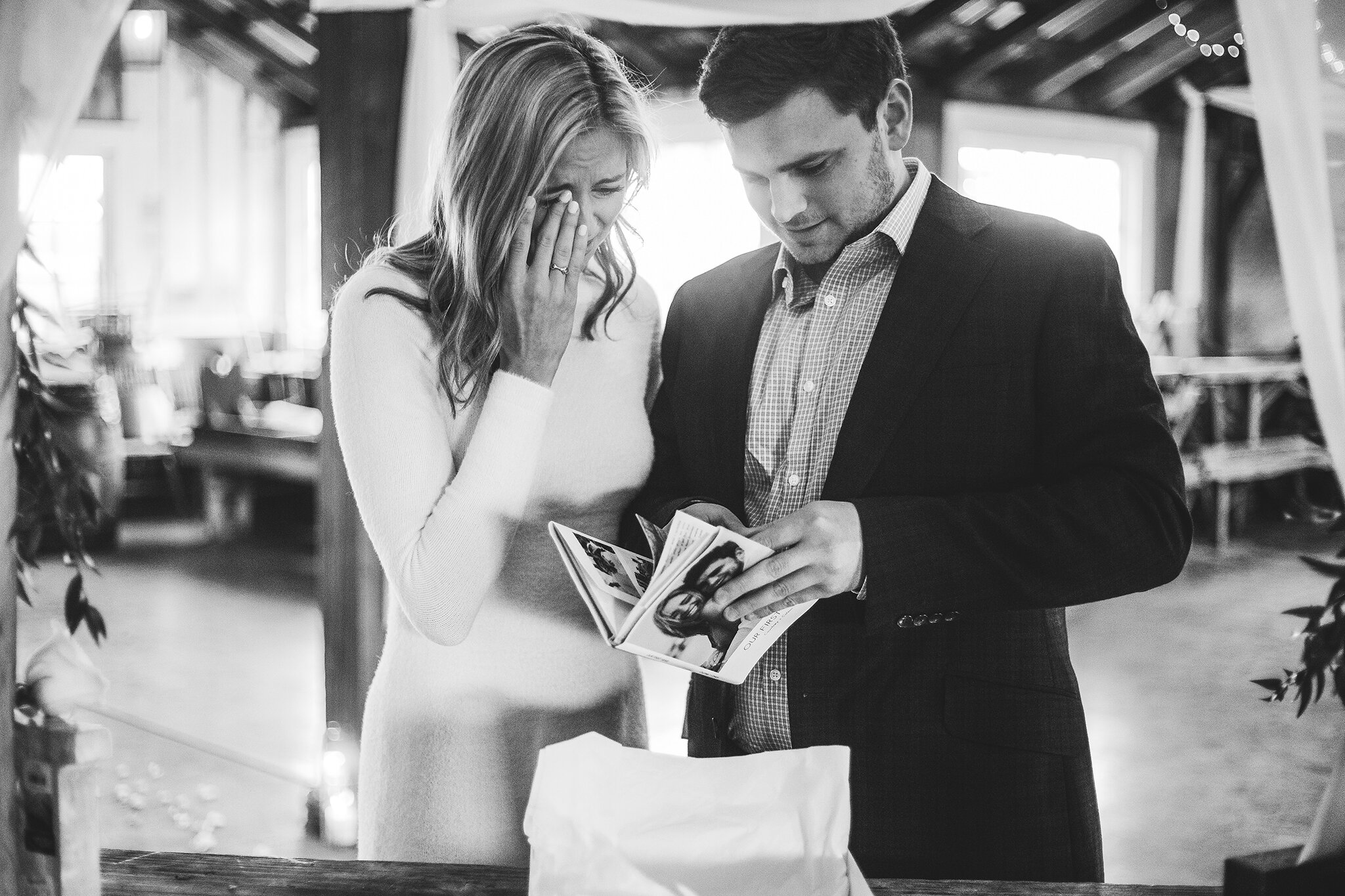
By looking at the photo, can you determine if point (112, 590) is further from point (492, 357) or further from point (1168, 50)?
point (1168, 50)

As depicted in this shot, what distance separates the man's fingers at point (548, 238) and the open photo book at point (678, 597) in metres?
0.36

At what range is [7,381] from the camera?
1138 mm

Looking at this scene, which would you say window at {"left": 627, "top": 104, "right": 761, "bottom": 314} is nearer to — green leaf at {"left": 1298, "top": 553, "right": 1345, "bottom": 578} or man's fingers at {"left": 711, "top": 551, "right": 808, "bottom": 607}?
man's fingers at {"left": 711, "top": 551, "right": 808, "bottom": 607}

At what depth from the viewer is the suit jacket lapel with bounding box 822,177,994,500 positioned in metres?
1.43

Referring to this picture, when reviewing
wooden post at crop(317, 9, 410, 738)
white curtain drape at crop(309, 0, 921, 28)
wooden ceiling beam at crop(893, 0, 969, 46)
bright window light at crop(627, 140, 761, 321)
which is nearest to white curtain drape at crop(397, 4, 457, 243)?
wooden post at crop(317, 9, 410, 738)

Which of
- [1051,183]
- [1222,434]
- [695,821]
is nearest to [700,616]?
[695,821]

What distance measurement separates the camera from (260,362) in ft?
34.2

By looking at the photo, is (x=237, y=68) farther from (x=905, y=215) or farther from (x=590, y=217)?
(x=905, y=215)

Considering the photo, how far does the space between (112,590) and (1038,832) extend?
6.46 meters

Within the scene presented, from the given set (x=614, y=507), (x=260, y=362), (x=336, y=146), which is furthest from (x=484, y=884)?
(x=260, y=362)

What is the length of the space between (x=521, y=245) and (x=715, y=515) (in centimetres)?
42

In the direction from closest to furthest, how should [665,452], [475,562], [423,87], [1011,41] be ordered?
[475,562], [665,452], [423,87], [1011,41]

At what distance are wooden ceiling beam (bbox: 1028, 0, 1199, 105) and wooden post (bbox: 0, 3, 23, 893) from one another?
391 inches

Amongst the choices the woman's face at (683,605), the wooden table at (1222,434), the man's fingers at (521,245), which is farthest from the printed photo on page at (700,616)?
the wooden table at (1222,434)
